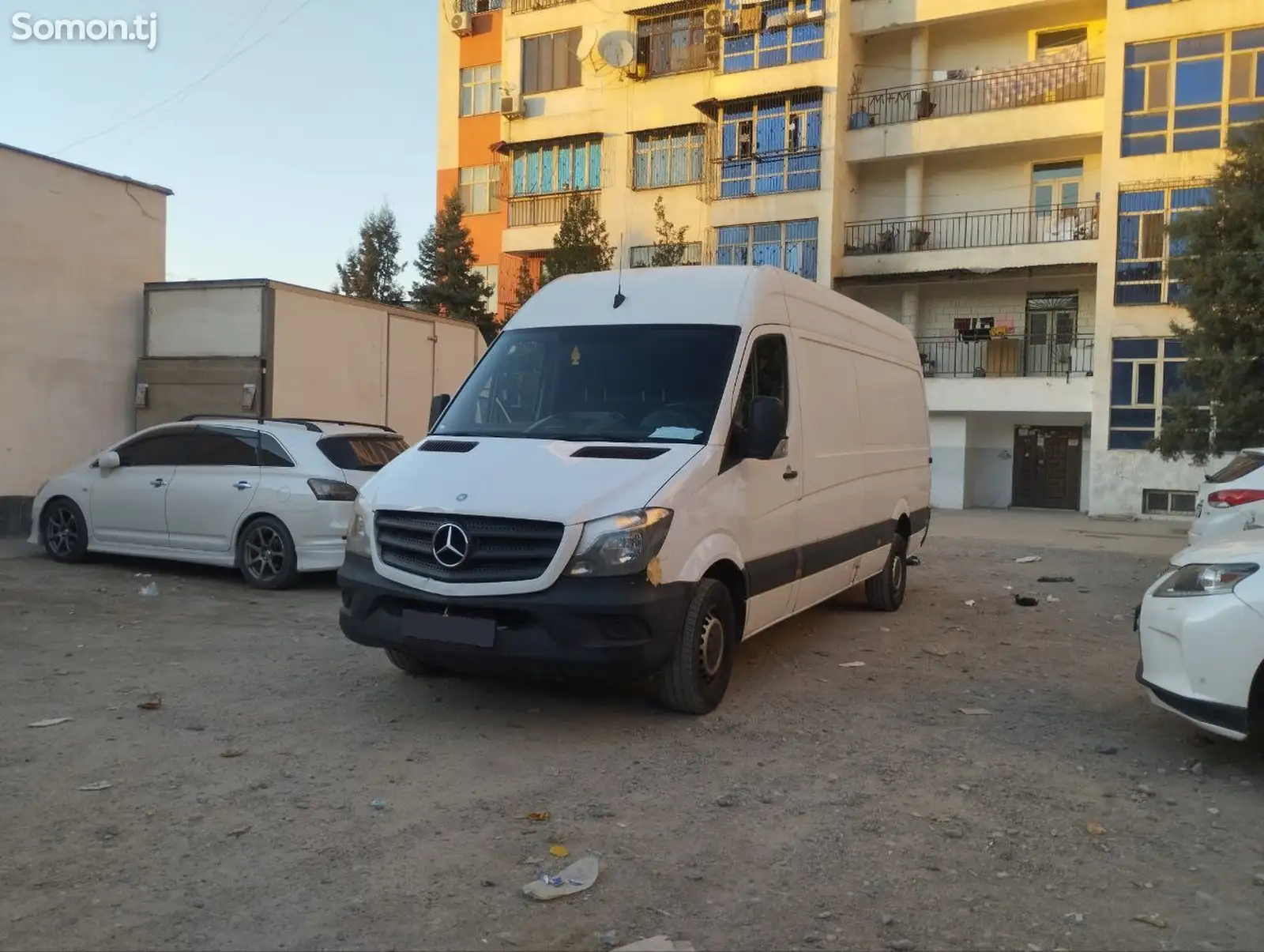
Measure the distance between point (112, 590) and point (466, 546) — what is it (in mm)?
5977

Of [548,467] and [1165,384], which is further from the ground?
[1165,384]

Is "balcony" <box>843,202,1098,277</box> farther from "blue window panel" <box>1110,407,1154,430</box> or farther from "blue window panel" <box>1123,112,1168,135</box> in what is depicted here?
→ "blue window panel" <box>1110,407,1154,430</box>

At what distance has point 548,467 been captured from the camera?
5.65 m

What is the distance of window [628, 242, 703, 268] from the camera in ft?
99.0

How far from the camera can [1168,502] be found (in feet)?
82.8

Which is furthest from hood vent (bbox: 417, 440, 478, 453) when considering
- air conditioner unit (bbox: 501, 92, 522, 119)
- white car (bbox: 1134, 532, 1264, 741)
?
air conditioner unit (bbox: 501, 92, 522, 119)

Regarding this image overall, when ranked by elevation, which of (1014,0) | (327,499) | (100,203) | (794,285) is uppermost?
(1014,0)

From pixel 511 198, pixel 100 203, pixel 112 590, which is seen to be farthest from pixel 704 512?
pixel 511 198

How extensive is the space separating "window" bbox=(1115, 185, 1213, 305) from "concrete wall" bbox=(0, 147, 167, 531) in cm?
2110

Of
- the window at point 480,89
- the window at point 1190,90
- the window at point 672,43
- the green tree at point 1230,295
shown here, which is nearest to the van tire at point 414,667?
the green tree at point 1230,295

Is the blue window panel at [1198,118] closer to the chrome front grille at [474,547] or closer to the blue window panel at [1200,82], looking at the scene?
the blue window panel at [1200,82]

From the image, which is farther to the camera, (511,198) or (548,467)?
(511,198)

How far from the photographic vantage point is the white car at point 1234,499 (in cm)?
966

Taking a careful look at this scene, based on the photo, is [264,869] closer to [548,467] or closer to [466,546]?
[466,546]
